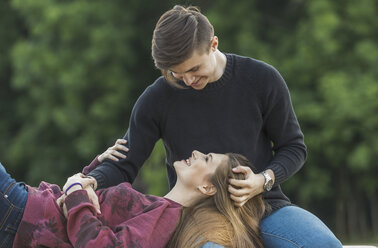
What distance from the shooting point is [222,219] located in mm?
3000

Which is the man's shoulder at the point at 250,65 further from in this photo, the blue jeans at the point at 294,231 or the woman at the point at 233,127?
the blue jeans at the point at 294,231

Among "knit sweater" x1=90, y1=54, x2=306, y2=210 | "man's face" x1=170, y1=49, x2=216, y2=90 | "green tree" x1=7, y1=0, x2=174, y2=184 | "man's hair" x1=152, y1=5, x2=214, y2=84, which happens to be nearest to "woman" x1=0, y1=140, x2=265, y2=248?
"knit sweater" x1=90, y1=54, x2=306, y2=210

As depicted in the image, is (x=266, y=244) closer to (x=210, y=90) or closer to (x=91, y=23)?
(x=210, y=90)


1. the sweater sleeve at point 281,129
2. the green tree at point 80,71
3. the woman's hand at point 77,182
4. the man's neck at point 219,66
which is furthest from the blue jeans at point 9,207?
the green tree at point 80,71

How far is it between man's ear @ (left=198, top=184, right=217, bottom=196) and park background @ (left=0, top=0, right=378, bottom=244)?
6638 mm

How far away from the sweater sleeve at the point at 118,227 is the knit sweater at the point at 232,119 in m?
0.33

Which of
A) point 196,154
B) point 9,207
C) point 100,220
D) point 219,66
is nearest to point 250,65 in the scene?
point 219,66

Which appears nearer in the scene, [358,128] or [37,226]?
[37,226]

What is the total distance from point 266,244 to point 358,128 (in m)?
6.96

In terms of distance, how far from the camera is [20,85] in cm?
1207

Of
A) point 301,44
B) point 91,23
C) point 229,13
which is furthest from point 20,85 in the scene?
point 301,44

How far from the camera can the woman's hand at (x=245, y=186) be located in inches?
117

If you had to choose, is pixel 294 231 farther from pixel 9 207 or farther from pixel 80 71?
pixel 80 71

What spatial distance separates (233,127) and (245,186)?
13.3 inches
